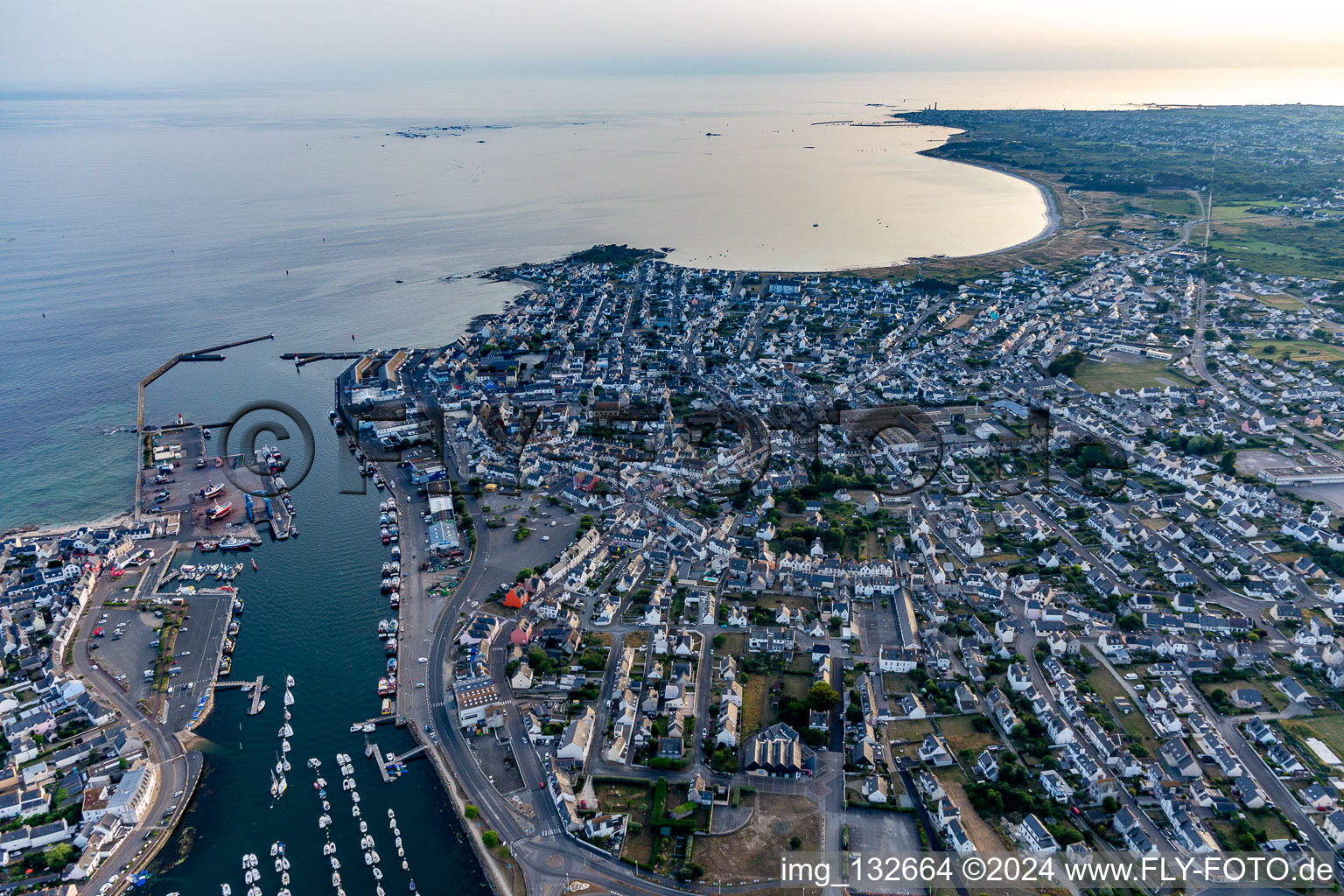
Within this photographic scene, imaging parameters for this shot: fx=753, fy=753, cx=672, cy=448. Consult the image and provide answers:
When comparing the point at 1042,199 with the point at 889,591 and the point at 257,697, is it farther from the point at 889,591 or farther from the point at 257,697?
the point at 257,697

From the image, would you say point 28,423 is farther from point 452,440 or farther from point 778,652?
point 778,652

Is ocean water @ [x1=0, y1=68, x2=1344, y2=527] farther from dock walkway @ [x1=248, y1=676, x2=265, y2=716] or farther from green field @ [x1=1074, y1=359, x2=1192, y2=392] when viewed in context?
green field @ [x1=1074, y1=359, x2=1192, y2=392]

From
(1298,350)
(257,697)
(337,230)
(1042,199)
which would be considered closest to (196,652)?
(257,697)

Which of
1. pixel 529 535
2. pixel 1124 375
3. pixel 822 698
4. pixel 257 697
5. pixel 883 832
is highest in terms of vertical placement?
pixel 1124 375

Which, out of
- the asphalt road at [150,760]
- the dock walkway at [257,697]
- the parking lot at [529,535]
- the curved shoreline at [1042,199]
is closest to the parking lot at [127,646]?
the asphalt road at [150,760]

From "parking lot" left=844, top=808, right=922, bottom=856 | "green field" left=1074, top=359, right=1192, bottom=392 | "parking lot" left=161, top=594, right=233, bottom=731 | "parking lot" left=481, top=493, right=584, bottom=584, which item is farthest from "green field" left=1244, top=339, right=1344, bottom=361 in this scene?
"parking lot" left=161, top=594, right=233, bottom=731

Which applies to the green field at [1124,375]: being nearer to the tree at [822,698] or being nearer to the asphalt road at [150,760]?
the tree at [822,698]

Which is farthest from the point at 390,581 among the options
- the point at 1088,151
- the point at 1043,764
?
the point at 1088,151
